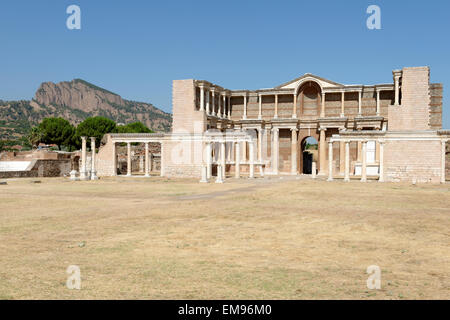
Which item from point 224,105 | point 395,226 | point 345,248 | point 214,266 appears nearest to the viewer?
point 214,266

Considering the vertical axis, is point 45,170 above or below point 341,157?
below

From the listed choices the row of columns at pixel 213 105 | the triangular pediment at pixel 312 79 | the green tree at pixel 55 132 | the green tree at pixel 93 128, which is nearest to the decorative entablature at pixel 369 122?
the triangular pediment at pixel 312 79

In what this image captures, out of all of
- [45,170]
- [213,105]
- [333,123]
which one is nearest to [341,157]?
[333,123]

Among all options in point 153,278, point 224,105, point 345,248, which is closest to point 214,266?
point 153,278

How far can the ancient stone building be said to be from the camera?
45.9 m

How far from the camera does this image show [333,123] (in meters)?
51.2

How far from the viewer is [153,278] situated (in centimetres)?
781

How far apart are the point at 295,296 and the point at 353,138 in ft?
119

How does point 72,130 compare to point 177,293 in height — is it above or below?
above

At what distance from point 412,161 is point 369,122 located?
11.0m

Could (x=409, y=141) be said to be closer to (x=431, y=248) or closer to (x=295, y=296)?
(x=431, y=248)

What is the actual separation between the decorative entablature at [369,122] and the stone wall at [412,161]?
943 cm

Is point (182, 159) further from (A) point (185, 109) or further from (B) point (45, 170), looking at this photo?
(B) point (45, 170)

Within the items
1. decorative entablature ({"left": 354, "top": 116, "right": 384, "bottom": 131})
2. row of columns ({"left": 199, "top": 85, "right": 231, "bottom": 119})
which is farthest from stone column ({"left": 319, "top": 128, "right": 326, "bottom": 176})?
row of columns ({"left": 199, "top": 85, "right": 231, "bottom": 119})
